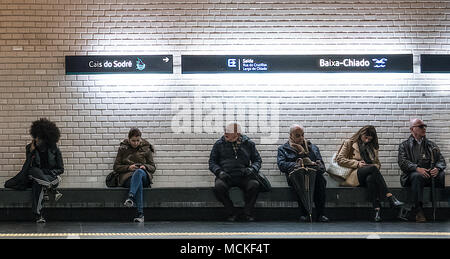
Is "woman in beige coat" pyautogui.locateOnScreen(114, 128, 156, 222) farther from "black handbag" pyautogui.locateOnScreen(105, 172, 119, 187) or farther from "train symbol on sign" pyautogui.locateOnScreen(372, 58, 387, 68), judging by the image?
"train symbol on sign" pyautogui.locateOnScreen(372, 58, 387, 68)

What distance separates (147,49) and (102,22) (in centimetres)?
70

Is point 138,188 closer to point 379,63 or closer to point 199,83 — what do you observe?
point 199,83

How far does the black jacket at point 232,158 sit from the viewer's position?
26.3 feet

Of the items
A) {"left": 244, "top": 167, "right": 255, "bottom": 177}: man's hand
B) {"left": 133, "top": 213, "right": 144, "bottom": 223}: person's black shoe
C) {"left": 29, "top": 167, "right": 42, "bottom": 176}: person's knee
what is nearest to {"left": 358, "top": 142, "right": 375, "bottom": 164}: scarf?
{"left": 244, "top": 167, "right": 255, "bottom": 177}: man's hand

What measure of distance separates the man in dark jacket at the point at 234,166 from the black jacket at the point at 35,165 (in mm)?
1936

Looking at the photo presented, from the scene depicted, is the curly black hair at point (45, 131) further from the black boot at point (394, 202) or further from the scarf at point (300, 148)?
the black boot at point (394, 202)

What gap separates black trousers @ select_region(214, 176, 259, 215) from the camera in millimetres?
7898

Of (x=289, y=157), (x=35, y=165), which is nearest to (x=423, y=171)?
(x=289, y=157)

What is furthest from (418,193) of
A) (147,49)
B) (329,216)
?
(147,49)

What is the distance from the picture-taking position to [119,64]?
8453 mm

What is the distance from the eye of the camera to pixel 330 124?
8.63 meters

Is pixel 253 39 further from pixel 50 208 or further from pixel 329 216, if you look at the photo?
pixel 50 208
